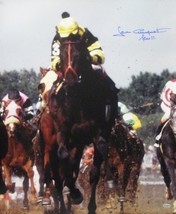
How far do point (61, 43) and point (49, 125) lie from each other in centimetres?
190

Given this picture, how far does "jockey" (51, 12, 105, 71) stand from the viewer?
468 inches

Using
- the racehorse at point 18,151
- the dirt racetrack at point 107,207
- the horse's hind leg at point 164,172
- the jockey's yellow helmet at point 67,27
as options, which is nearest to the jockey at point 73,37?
the jockey's yellow helmet at point 67,27

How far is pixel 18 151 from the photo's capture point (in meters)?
15.7

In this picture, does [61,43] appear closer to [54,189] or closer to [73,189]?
[73,189]

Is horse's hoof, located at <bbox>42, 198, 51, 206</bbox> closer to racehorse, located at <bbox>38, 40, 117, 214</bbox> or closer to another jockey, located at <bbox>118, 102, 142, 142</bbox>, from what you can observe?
racehorse, located at <bbox>38, 40, 117, 214</bbox>

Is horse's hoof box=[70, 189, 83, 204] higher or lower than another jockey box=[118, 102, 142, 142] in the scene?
lower

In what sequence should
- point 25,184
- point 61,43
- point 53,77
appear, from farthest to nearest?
point 25,184 < point 53,77 < point 61,43

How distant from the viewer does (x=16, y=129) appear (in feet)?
49.3

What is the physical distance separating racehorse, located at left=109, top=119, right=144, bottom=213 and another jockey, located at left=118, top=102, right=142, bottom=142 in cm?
10

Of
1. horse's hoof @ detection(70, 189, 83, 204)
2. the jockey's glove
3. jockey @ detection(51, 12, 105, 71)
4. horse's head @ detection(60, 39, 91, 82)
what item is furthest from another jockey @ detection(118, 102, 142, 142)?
horse's head @ detection(60, 39, 91, 82)

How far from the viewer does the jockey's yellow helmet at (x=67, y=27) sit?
1189cm

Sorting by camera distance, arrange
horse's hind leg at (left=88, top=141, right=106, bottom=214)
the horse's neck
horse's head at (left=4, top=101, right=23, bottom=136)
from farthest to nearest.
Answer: horse's head at (left=4, top=101, right=23, bottom=136)
the horse's neck
horse's hind leg at (left=88, top=141, right=106, bottom=214)

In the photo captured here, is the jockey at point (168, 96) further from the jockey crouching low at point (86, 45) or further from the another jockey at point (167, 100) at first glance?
the jockey crouching low at point (86, 45)


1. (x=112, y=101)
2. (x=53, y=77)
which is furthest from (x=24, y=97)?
(x=112, y=101)
